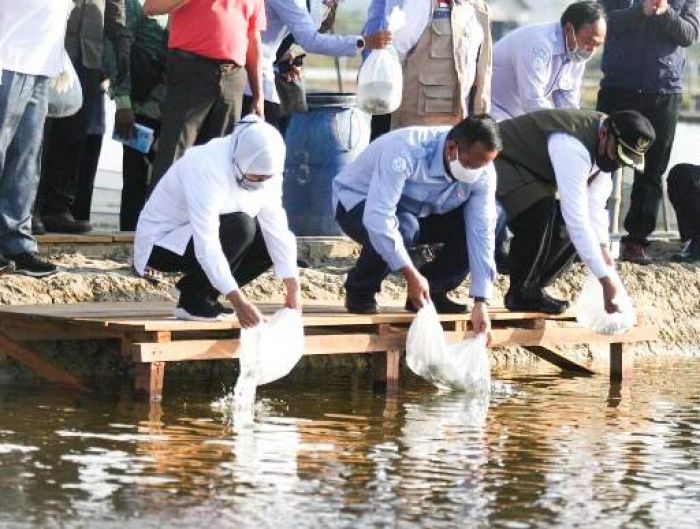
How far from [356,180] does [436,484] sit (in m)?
2.56

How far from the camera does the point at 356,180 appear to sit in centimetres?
956

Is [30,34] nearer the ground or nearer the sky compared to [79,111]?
nearer the sky

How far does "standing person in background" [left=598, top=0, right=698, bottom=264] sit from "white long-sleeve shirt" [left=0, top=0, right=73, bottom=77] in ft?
11.8

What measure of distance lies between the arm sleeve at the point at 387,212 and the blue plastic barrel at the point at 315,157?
2.24 m

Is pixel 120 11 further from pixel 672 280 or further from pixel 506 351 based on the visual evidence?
pixel 672 280

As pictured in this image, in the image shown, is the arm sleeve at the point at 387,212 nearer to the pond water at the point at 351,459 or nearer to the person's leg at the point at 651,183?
the pond water at the point at 351,459

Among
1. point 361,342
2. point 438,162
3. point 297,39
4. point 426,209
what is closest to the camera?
point 438,162

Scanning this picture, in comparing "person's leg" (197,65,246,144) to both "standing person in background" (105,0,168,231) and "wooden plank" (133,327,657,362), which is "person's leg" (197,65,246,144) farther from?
"wooden plank" (133,327,657,362)

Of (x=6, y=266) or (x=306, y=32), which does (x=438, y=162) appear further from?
(x=6, y=266)

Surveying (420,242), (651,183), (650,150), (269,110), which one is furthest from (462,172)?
(651,183)

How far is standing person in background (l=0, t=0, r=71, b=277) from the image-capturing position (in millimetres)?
9406

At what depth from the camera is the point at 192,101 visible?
968 cm

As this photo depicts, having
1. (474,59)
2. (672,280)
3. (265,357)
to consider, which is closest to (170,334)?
(265,357)

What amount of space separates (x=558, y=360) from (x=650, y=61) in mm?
1994
